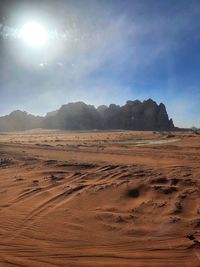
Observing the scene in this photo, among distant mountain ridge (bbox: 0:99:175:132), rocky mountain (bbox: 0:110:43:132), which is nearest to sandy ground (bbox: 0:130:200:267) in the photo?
distant mountain ridge (bbox: 0:99:175:132)

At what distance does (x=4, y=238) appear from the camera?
586cm

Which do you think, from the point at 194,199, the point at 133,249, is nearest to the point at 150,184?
the point at 194,199

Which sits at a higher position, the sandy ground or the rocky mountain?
the rocky mountain

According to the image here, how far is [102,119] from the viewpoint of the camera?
364 ft

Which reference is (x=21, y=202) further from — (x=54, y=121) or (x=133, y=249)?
(x=54, y=121)

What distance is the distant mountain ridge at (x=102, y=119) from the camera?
10631cm

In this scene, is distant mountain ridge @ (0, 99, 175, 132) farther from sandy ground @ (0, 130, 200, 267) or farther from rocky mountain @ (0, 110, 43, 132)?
sandy ground @ (0, 130, 200, 267)

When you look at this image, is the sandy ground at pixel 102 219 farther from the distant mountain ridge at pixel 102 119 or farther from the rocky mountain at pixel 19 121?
the rocky mountain at pixel 19 121

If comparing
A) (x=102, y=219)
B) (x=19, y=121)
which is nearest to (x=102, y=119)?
(x=19, y=121)

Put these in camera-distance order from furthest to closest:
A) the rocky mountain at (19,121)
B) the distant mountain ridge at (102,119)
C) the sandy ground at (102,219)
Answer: the rocky mountain at (19,121), the distant mountain ridge at (102,119), the sandy ground at (102,219)

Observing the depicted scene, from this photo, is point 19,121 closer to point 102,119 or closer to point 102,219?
point 102,119

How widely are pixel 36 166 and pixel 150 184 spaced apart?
619 cm

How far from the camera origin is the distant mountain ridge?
106m

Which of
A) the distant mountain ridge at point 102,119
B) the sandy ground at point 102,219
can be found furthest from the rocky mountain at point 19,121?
the sandy ground at point 102,219
